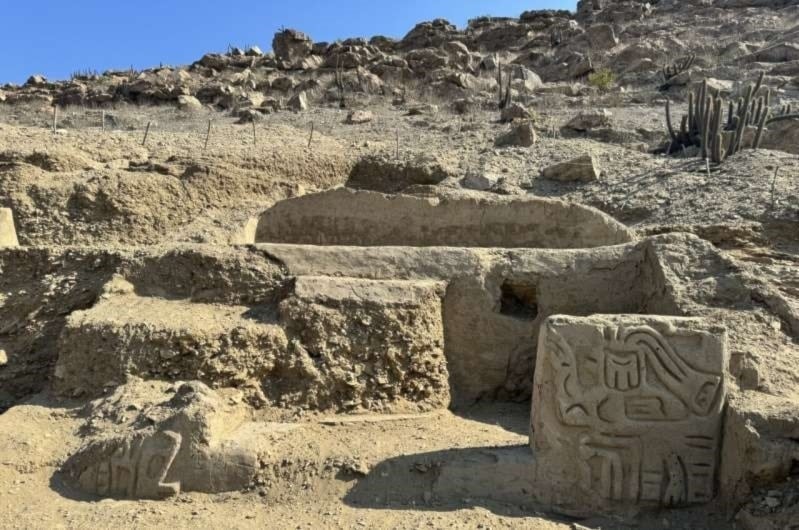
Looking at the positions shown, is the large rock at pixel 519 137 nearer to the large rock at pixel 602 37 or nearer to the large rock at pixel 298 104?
the large rock at pixel 298 104

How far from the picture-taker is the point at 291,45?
2717 centimetres

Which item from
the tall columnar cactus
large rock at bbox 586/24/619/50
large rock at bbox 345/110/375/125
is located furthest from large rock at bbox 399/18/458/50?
the tall columnar cactus

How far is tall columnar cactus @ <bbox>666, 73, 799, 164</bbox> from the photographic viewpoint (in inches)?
416

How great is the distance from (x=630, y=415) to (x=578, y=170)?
276 inches

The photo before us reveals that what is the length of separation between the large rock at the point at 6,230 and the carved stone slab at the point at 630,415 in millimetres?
5328

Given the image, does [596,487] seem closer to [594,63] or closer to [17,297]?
[17,297]

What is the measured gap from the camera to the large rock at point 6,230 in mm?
6594

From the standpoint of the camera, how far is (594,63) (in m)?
23.7

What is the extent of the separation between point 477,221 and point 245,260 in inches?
102

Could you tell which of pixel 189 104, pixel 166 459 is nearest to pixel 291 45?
pixel 189 104

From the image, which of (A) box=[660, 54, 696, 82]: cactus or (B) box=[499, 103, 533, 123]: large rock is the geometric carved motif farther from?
(A) box=[660, 54, 696, 82]: cactus

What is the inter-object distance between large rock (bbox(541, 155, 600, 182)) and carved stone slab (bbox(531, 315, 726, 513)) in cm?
671

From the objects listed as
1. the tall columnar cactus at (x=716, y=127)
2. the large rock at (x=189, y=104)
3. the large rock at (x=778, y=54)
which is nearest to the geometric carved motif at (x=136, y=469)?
the tall columnar cactus at (x=716, y=127)

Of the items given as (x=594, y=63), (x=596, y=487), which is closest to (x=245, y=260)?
(x=596, y=487)
